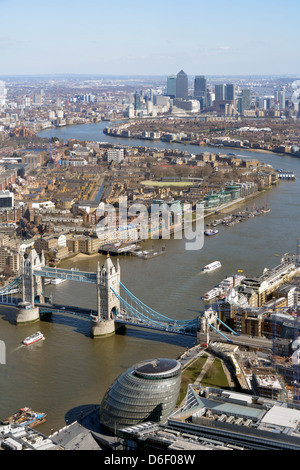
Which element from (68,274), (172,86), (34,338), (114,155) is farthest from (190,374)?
(172,86)

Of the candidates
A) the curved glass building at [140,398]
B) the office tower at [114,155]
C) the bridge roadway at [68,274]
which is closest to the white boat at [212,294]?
the bridge roadway at [68,274]

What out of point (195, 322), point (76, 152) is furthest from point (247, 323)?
point (76, 152)

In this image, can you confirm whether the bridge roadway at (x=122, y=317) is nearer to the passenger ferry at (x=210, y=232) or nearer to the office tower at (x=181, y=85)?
the passenger ferry at (x=210, y=232)

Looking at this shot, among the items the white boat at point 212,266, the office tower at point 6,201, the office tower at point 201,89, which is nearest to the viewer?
the white boat at point 212,266

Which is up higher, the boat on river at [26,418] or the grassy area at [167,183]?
the grassy area at [167,183]

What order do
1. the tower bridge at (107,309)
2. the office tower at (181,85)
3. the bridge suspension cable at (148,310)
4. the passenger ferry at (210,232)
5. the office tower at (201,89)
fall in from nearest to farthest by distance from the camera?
the tower bridge at (107,309)
the bridge suspension cable at (148,310)
the passenger ferry at (210,232)
the office tower at (201,89)
the office tower at (181,85)

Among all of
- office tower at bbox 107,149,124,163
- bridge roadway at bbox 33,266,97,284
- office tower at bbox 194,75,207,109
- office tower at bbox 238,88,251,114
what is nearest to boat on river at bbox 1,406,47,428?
bridge roadway at bbox 33,266,97,284
